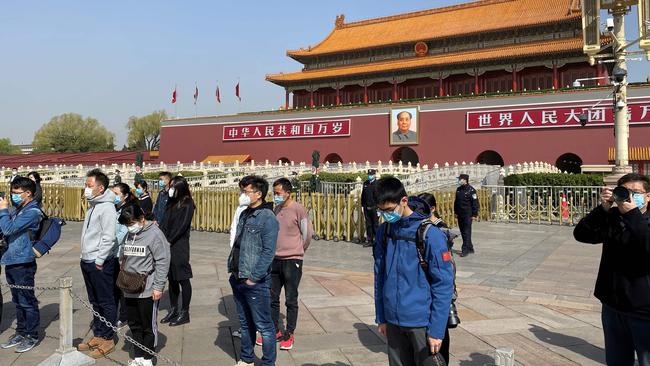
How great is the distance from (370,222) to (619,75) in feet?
21.1

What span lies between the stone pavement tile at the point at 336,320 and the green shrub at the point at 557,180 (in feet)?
38.2

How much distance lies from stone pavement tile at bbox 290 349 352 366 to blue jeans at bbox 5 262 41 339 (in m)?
2.47

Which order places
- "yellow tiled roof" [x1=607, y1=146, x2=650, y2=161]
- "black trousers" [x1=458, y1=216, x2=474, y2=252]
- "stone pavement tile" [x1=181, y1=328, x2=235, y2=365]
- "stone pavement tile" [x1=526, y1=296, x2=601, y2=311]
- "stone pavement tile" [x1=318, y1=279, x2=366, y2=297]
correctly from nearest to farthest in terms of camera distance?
"stone pavement tile" [x1=181, y1=328, x2=235, y2=365], "stone pavement tile" [x1=526, y1=296, x2=601, y2=311], "stone pavement tile" [x1=318, y1=279, x2=366, y2=297], "black trousers" [x1=458, y1=216, x2=474, y2=252], "yellow tiled roof" [x1=607, y1=146, x2=650, y2=161]

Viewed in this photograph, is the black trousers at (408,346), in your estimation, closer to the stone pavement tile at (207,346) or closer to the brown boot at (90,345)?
the stone pavement tile at (207,346)

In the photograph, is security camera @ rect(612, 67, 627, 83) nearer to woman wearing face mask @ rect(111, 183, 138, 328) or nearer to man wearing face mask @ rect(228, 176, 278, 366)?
man wearing face mask @ rect(228, 176, 278, 366)

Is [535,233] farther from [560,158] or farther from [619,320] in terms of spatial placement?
[560,158]

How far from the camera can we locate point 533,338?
473cm

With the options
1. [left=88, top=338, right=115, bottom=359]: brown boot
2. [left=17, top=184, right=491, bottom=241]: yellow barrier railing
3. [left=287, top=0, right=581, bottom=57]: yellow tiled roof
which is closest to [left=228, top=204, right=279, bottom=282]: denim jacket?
[left=88, top=338, right=115, bottom=359]: brown boot

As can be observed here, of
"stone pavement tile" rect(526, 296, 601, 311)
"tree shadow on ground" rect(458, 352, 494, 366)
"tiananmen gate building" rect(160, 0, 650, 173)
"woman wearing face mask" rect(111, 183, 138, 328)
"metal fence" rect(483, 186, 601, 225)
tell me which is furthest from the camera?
"tiananmen gate building" rect(160, 0, 650, 173)

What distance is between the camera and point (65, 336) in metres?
4.02

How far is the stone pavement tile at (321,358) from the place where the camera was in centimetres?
417

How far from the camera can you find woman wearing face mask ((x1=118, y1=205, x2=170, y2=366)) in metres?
3.97

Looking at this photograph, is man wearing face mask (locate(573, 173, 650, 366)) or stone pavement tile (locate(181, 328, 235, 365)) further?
stone pavement tile (locate(181, 328, 235, 365))

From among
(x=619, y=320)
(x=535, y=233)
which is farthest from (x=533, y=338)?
(x=535, y=233)
